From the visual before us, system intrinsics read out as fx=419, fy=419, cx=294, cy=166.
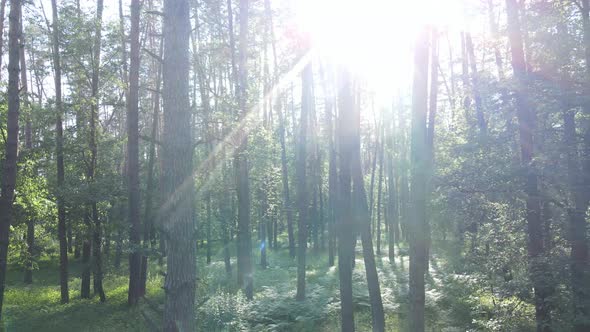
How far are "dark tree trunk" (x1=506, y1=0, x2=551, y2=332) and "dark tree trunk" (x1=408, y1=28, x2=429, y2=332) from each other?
2373 mm

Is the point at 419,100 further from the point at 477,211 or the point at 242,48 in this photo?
the point at 242,48

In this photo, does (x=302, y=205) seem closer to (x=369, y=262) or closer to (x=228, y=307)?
(x=228, y=307)

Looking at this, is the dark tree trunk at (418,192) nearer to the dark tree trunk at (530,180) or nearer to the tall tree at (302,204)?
the dark tree trunk at (530,180)

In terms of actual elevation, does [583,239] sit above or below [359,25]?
below

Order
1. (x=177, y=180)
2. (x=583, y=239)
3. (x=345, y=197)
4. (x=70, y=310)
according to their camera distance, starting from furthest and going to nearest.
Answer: (x=70, y=310), (x=345, y=197), (x=583, y=239), (x=177, y=180)

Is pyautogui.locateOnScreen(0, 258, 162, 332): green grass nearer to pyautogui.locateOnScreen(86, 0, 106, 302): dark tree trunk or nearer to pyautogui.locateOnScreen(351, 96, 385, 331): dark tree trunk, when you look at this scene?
pyautogui.locateOnScreen(86, 0, 106, 302): dark tree trunk

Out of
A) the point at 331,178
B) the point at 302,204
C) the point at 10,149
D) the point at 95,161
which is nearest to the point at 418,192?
the point at 10,149

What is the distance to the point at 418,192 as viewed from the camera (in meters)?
7.60

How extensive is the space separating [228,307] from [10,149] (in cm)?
671

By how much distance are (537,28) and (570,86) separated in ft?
5.03

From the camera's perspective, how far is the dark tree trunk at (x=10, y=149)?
8781 millimetres

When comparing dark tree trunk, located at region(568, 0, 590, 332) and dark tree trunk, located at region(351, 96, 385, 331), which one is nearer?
dark tree trunk, located at region(568, 0, 590, 332)

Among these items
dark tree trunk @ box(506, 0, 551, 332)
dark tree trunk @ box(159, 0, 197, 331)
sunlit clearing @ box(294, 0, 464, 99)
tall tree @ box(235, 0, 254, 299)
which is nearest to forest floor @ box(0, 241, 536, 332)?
tall tree @ box(235, 0, 254, 299)

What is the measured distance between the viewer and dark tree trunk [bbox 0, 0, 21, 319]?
8781mm
